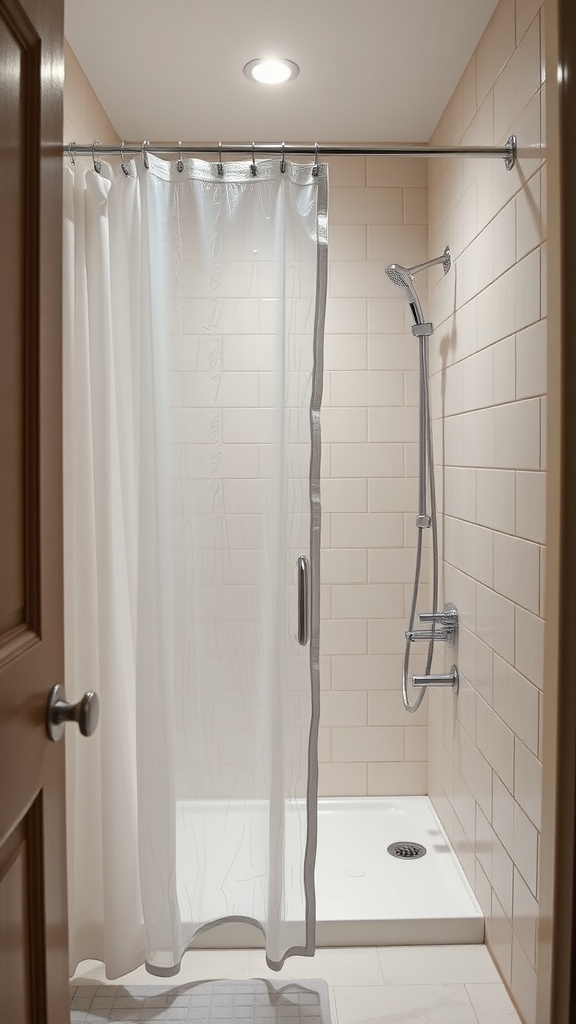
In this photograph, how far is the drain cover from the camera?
251cm

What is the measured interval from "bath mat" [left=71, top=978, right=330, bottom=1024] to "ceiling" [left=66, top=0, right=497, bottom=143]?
2.46m

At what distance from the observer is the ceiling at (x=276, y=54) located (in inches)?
79.0

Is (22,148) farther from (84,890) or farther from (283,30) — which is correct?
(84,890)

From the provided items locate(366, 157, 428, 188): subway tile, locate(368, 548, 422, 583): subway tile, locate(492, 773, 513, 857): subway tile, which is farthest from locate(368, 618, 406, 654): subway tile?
locate(366, 157, 428, 188): subway tile

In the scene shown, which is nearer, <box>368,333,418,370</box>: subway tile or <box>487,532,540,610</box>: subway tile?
<box>487,532,540,610</box>: subway tile

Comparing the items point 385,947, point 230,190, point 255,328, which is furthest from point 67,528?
point 385,947

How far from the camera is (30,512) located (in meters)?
1.02

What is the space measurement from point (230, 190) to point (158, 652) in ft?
3.63

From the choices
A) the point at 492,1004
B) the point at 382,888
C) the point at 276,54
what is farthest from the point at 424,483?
the point at 492,1004

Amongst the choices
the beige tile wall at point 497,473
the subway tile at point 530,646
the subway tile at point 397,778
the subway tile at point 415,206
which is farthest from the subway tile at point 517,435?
the subway tile at point 397,778

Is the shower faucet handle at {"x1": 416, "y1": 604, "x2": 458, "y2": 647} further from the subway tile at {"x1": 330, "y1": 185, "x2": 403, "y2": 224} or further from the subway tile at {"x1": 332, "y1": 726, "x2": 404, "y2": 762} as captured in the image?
the subway tile at {"x1": 330, "y1": 185, "x2": 403, "y2": 224}

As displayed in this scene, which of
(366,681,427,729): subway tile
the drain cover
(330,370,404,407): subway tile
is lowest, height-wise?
the drain cover

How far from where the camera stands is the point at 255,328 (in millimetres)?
1852

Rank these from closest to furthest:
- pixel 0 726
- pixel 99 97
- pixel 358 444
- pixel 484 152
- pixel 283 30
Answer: pixel 0 726 → pixel 484 152 → pixel 283 30 → pixel 99 97 → pixel 358 444
